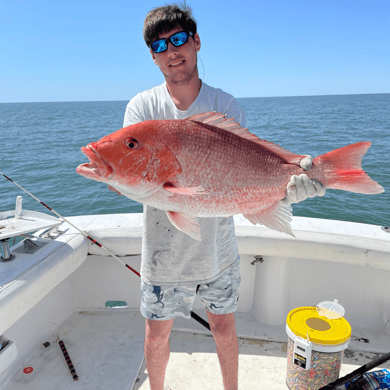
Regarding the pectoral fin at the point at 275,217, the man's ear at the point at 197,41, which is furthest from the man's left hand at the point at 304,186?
the man's ear at the point at 197,41

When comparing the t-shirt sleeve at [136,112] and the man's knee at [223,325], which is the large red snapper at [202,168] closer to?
the t-shirt sleeve at [136,112]

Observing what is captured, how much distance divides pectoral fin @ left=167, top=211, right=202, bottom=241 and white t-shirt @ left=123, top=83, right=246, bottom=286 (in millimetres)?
348

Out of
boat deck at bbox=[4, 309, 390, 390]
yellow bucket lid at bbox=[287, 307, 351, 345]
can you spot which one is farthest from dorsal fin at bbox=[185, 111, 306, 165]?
boat deck at bbox=[4, 309, 390, 390]

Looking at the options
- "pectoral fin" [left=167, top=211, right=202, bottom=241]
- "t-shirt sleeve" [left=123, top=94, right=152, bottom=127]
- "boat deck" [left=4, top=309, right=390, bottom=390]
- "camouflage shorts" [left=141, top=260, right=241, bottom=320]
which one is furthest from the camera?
"boat deck" [left=4, top=309, right=390, bottom=390]

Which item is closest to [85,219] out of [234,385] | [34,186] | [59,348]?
[59,348]

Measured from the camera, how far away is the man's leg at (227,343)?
6.39ft

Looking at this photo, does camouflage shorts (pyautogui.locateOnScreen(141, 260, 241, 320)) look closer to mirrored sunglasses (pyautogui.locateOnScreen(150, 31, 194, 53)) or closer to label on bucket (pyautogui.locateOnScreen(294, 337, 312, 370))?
label on bucket (pyautogui.locateOnScreen(294, 337, 312, 370))

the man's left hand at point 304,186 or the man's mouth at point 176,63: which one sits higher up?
the man's mouth at point 176,63

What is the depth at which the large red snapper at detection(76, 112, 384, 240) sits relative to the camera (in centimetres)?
135

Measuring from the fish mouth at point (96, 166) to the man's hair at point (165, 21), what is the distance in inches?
28.8

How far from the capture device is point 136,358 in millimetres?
2725

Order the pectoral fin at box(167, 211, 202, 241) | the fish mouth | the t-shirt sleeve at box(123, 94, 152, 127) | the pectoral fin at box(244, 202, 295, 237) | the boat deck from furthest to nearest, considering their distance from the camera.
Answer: the boat deck, the t-shirt sleeve at box(123, 94, 152, 127), the pectoral fin at box(244, 202, 295, 237), the pectoral fin at box(167, 211, 202, 241), the fish mouth

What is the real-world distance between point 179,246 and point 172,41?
105cm

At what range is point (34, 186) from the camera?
1210 cm
